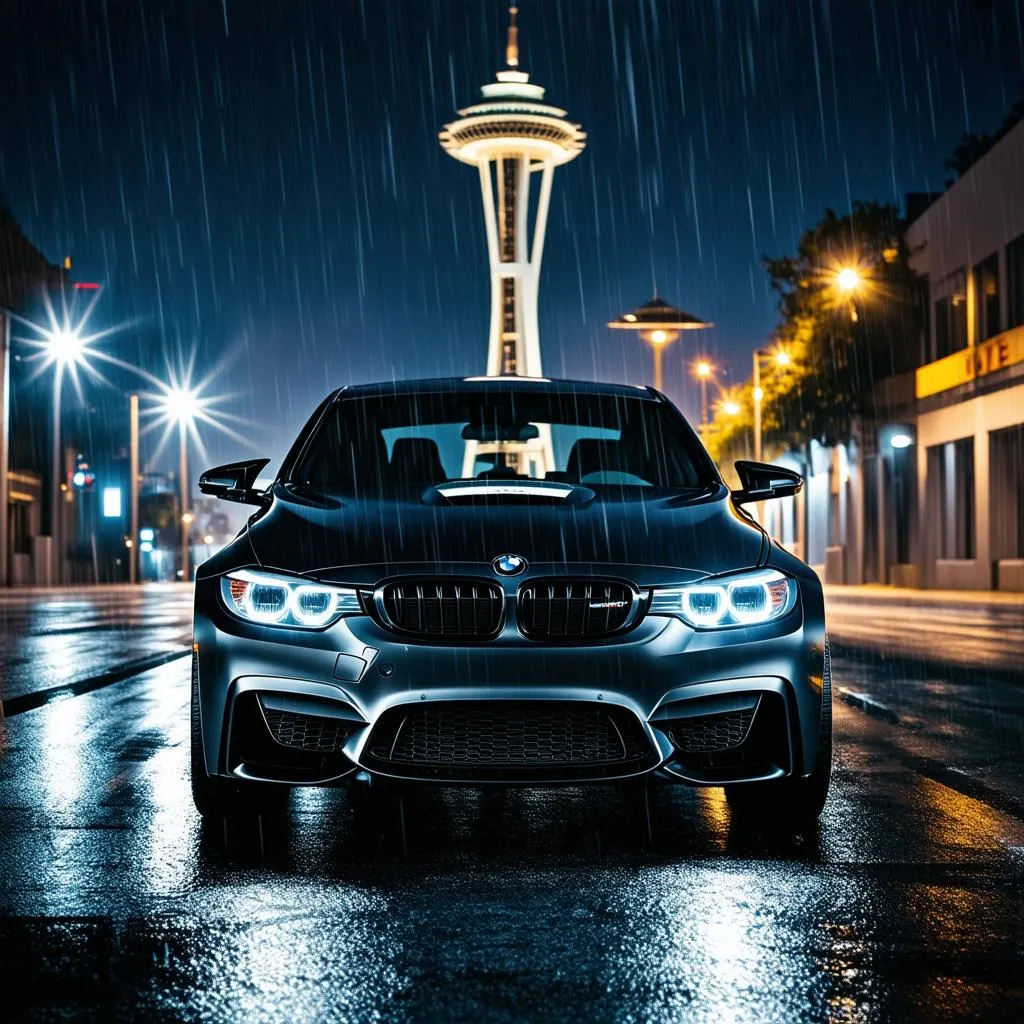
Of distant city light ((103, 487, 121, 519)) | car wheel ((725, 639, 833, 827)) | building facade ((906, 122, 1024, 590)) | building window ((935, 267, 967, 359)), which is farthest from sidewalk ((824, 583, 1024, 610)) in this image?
distant city light ((103, 487, 121, 519))

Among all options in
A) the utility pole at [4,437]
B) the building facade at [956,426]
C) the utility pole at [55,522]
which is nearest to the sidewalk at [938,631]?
the building facade at [956,426]

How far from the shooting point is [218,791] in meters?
5.50

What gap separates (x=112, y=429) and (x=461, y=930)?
8439cm

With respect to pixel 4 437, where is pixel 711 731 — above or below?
below

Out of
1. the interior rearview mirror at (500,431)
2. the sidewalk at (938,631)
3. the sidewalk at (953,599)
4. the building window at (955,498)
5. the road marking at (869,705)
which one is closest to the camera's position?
the interior rearview mirror at (500,431)

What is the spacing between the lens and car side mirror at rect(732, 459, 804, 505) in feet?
22.1

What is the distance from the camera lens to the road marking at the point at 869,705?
997 cm

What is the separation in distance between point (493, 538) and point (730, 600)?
80 centimetres

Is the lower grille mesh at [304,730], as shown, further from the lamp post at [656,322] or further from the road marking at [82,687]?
the lamp post at [656,322]

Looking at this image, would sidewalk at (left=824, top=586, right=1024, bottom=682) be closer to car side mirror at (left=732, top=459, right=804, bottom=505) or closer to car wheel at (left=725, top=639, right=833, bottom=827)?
car side mirror at (left=732, top=459, right=804, bottom=505)

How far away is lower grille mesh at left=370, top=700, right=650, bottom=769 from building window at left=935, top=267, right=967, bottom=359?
40895mm

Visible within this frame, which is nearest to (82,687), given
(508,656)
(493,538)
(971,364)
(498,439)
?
(498,439)

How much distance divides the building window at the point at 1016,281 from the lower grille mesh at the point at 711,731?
3574cm

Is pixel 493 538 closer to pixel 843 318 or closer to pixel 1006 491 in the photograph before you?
pixel 1006 491
